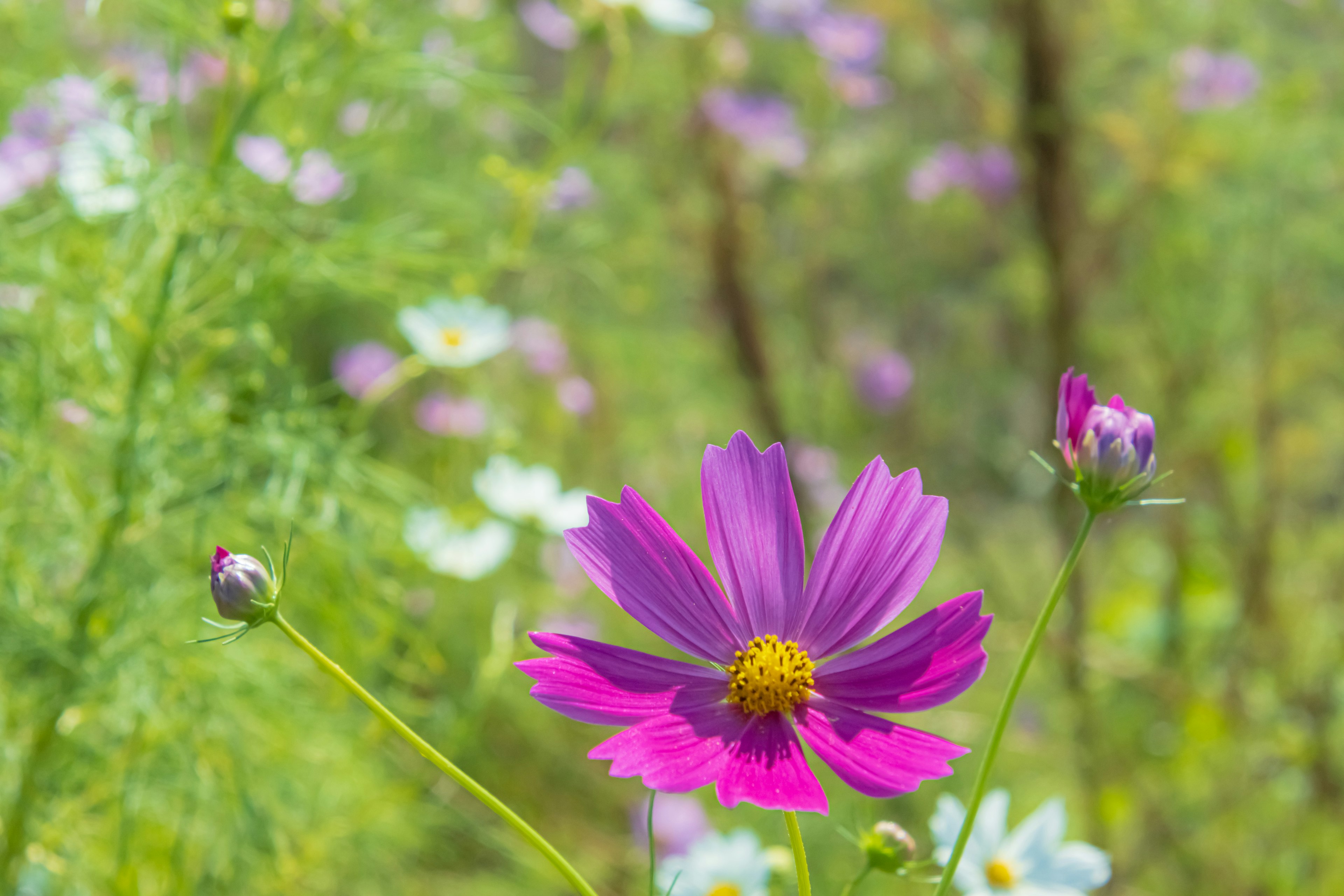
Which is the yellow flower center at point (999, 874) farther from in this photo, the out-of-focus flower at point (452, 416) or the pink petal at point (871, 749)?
the out-of-focus flower at point (452, 416)

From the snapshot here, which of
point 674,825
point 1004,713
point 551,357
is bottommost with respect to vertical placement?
point 674,825

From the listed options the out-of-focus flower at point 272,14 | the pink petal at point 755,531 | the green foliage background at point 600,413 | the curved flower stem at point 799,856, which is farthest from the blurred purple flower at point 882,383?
the curved flower stem at point 799,856

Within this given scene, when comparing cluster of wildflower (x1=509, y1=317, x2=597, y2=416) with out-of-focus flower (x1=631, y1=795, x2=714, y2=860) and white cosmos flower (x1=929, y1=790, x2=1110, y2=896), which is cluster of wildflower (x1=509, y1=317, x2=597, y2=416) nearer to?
out-of-focus flower (x1=631, y1=795, x2=714, y2=860)

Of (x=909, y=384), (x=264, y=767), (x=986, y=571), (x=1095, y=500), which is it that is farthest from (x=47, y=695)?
(x=909, y=384)

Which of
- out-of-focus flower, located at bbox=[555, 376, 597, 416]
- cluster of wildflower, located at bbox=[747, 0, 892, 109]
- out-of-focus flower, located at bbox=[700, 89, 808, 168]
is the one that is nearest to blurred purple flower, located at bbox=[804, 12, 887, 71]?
cluster of wildflower, located at bbox=[747, 0, 892, 109]

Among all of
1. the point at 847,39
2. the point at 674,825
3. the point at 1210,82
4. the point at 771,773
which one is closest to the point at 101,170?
the point at 771,773

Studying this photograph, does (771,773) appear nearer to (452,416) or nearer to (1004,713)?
(1004,713)
